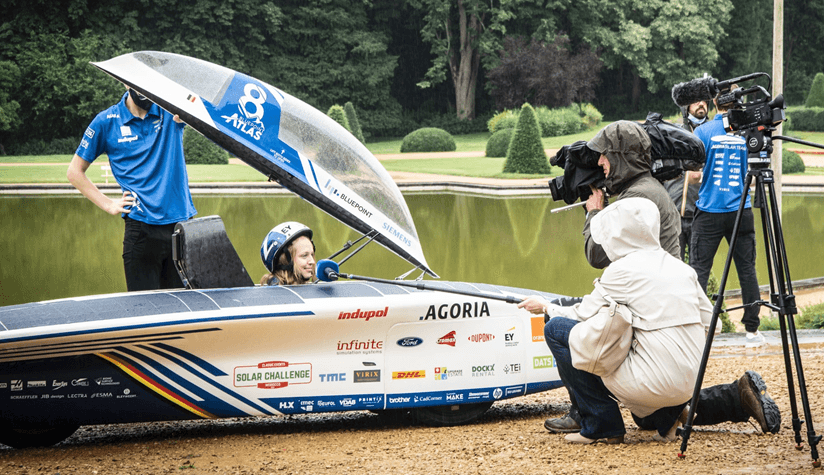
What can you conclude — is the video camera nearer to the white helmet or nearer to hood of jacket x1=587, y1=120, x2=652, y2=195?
hood of jacket x1=587, y1=120, x2=652, y2=195

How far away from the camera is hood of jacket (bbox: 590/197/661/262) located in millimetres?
3156

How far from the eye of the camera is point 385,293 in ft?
13.0

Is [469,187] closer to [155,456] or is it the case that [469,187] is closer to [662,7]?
[155,456]

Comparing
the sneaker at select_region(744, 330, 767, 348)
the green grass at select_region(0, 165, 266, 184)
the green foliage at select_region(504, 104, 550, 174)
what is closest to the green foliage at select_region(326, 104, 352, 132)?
the green grass at select_region(0, 165, 266, 184)

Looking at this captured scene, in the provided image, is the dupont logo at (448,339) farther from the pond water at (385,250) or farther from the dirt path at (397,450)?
the pond water at (385,250)

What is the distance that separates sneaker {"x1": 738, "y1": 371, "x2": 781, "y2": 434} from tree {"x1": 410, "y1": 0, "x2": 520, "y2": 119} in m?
35.0

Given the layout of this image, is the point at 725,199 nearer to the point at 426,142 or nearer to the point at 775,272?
the point at 775,272

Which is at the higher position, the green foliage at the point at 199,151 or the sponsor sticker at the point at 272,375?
the green foliage at the point at 199,151

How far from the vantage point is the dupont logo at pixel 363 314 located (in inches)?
152

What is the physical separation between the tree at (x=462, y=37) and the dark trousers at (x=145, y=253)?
33.9 m

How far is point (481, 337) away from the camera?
4039mm

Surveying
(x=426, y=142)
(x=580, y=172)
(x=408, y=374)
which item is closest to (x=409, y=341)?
(x=408, y=374)

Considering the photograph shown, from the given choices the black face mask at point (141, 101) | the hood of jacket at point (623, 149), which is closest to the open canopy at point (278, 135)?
the black face mask at point (141, 101)

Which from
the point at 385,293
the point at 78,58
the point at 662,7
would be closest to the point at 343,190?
the point at 385,293
